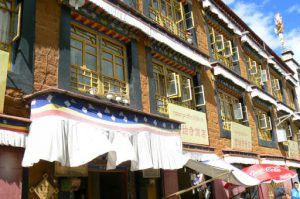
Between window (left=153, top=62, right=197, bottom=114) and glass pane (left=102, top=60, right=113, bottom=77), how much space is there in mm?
1894

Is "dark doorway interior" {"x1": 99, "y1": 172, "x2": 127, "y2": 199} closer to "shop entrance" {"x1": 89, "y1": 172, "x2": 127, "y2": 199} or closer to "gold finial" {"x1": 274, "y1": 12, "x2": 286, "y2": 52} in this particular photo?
"shop entrance" {"x1": 89, "y1": 172, "x2": 127, "y2": 199}

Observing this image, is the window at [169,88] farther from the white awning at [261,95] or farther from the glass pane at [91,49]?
the white awning at [261,95]

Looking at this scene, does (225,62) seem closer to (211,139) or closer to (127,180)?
(211,139)

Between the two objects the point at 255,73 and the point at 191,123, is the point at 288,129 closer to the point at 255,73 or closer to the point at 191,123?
the point at 255,73

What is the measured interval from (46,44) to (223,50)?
9.68 metres

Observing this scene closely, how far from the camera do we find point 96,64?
8500mm

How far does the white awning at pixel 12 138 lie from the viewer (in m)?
5.52

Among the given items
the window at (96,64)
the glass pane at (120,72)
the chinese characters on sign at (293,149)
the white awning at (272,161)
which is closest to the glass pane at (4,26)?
the window at (96,64)

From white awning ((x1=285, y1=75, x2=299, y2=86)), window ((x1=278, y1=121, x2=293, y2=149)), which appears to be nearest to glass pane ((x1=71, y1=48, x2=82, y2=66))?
window ((x1=278, y1=121, x2=293, y2=149))

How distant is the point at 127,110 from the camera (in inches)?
299

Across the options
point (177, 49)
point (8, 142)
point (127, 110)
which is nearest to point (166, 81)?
point (177, 49)

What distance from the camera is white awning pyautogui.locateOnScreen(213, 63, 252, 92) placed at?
13.2 metres

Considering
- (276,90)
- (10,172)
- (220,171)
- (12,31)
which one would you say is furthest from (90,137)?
(276,90)

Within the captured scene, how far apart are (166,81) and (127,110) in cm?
355
